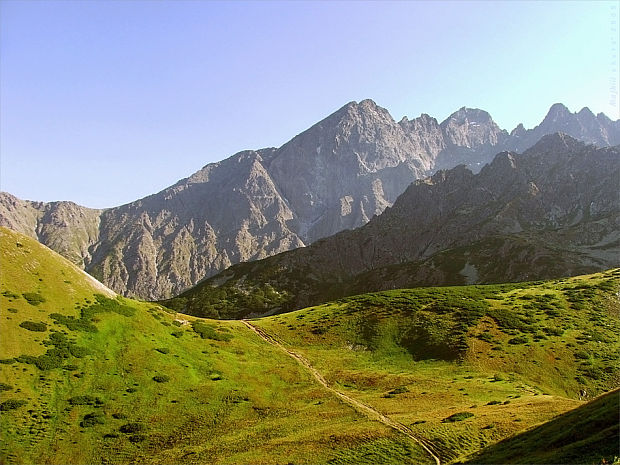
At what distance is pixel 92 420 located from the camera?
158 ft

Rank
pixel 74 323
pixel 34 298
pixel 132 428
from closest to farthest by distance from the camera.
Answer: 1. pixel 132 428
2. pixel 74 323
3. pixel 34 298

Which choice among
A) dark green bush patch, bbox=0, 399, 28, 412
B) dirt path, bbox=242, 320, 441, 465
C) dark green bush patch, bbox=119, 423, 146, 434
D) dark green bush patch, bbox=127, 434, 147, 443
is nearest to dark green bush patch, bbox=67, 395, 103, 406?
dark green bush patch, bbox=0, 399, 28, 412

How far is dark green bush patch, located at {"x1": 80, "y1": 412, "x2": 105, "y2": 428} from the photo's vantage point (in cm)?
4741

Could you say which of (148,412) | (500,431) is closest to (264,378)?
(148,412)

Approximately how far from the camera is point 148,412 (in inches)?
2039

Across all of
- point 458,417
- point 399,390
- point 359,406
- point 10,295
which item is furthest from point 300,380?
point 10,295

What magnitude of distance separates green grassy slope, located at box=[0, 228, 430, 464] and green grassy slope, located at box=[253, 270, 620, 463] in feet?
23.7

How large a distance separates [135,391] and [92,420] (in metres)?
6.96

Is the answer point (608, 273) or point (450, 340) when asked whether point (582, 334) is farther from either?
point (608, 273)

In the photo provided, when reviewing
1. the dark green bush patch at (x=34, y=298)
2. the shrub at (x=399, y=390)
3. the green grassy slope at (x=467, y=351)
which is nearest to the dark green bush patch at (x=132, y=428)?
the dark green bush patch at (x=34, y=298)

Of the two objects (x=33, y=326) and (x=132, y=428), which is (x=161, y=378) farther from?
(x=33, y=326)

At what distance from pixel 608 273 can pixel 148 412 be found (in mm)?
114979

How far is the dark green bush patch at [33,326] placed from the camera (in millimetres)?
56844

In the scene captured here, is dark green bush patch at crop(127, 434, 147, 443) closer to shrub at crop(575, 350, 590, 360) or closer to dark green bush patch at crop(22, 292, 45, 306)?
dark green bush patch at crop(22, 292, 45, 306)
